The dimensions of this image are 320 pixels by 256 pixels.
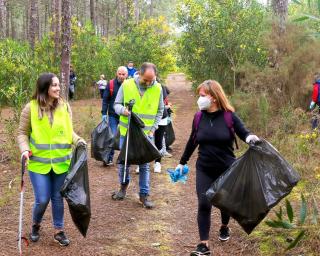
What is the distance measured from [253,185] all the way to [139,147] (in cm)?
222

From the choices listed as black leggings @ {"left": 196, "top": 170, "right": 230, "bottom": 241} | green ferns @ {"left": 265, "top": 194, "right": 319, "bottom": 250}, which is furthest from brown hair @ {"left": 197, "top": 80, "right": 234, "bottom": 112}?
green ferns @ {"left": 265, "top": 194, "right": 319, "bottom": 250}

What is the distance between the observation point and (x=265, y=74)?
38.5 feet

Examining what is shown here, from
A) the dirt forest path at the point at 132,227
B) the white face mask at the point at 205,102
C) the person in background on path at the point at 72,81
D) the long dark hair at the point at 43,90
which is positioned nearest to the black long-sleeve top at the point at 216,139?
the white face mask at the point at 205,102

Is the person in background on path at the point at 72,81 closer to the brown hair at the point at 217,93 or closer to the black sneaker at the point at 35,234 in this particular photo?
the black sneaker at the point at 35,234

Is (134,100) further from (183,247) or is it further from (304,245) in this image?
(304,245)

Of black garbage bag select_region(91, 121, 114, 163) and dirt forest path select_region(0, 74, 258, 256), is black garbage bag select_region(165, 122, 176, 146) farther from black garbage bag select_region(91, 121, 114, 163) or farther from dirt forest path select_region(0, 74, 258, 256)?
dirt forest path select_region(0, 74, 258, 256)

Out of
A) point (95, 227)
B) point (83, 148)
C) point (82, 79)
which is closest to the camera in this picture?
point (83, 148)

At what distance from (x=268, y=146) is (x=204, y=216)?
3.17ft

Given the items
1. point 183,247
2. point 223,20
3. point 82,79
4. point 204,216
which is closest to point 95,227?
point 183,247

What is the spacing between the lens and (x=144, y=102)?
604 cm

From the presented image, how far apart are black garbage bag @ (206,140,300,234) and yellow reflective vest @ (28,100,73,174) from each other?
5.05ft

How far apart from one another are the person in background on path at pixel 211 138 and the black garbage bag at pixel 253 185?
280 mm

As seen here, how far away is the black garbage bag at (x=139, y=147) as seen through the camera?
5938 millimetres

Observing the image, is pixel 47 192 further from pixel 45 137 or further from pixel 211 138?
pixel 211 138
